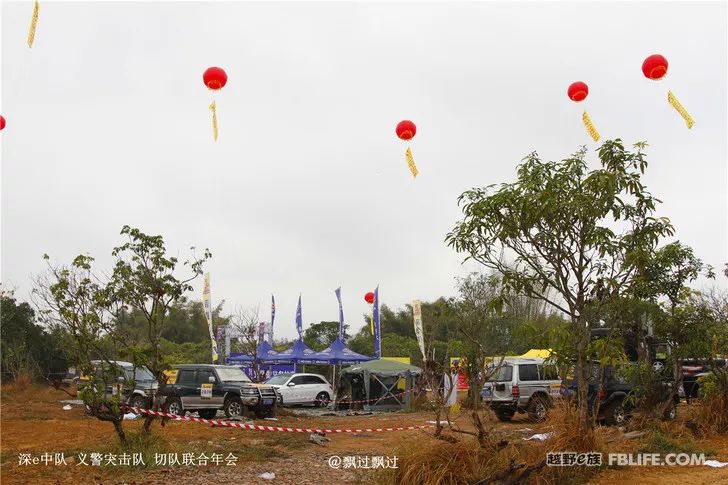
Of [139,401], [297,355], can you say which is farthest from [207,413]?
[297,355]

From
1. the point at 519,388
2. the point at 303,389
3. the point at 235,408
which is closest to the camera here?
the point at 519,388

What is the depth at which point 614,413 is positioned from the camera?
1370 centimetres

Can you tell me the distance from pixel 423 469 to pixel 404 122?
4.56 metres

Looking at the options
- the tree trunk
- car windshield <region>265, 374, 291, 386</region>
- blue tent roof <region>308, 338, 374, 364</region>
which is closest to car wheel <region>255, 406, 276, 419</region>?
car windshield <region>265, 374, 291, 386</region>

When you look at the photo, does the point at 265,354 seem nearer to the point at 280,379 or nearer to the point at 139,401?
the point at 280,379

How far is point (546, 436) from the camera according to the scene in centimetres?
819

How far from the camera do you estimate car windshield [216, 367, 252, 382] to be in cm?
1805

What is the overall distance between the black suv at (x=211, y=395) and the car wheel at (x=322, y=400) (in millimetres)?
5656

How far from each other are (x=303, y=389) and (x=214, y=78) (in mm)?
16561

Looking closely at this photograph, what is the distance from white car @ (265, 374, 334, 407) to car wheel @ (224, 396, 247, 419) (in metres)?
4.86

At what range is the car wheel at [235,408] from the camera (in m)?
Answer: 17.6

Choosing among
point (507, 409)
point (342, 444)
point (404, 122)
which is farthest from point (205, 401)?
point (404, 122)

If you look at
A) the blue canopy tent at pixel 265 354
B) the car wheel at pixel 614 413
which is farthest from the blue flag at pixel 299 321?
the car wheel at pixel 614 413

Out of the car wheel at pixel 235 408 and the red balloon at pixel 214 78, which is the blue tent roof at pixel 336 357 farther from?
the red balloon at pixel 214 78
